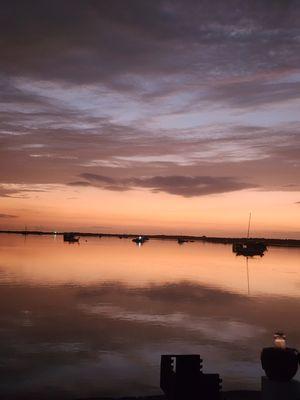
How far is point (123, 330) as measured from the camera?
94.8 feet

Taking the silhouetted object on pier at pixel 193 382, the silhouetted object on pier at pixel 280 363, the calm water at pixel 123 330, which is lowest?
the calm water at pixel 123 330

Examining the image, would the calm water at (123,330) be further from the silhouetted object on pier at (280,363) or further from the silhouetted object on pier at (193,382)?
the silhouetted object on pier at (280,363)

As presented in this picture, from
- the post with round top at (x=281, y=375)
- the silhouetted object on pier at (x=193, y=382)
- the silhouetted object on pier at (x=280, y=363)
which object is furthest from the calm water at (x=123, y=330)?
the silhouetted object on pier at (x=280, y=363)

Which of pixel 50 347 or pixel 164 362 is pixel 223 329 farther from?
pixel 164 362

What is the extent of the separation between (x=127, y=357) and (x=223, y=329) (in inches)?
385

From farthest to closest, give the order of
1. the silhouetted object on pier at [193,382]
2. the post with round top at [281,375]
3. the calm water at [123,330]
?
1. the calm water at [123,330]
2. the silhouetted object on pier at [193,382]
3. the post with round top at [281,375]

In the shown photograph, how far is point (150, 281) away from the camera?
2318 inches

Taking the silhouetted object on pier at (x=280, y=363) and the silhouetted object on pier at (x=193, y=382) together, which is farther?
the silhouetted object on pier at (x=193, y=382)

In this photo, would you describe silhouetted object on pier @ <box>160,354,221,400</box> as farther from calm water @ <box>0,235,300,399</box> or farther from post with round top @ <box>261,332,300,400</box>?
A: calm water @ <box>0,235,300,399</box>

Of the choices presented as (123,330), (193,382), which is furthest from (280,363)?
(123,330)

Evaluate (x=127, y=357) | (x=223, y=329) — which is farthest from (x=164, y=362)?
(x=223, y=329)

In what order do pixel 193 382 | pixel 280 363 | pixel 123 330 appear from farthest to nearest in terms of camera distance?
pixel 123 330
pixel 193 382
pixel 280 363

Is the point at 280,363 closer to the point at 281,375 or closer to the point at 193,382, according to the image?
the point at 281,375

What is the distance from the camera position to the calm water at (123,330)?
19.4 metres
